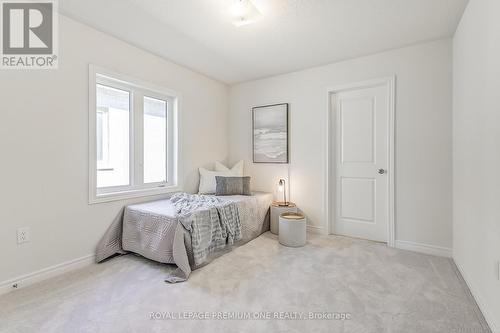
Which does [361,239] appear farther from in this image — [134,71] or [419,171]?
[134,71]

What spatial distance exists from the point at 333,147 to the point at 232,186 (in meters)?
1.51

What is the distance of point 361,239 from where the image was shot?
125 inches

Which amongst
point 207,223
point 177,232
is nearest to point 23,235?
point 177,232

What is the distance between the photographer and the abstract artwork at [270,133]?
370 cm

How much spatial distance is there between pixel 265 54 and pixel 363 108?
143 cm

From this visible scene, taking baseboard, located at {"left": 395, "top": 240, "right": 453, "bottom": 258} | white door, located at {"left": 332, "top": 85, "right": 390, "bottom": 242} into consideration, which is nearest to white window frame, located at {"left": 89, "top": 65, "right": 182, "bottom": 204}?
white door, located at {"left": 332, "top": 85, "right": 390, "bottom": 242}

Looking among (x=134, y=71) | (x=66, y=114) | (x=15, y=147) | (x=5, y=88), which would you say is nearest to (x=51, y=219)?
(x=15, y=147)

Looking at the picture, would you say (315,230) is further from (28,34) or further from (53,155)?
(28,34)

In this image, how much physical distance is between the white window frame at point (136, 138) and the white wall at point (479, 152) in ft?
10.2

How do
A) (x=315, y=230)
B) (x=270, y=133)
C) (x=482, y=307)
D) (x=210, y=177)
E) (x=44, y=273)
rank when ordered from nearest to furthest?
(x=482, y=307), (x=44, y=273), (x=315, y=230), (x=210, y=177), (x=270, y=133)

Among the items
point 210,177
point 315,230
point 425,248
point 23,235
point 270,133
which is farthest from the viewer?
point 270,133

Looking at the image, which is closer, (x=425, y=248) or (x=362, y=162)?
(x=425, y=248)

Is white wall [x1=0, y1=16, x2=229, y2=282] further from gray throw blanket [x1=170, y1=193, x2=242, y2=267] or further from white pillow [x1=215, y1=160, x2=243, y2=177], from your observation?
white pillow [x1=215, y1=160, x2=243, y2=177]

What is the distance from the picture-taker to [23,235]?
1.99 metres
